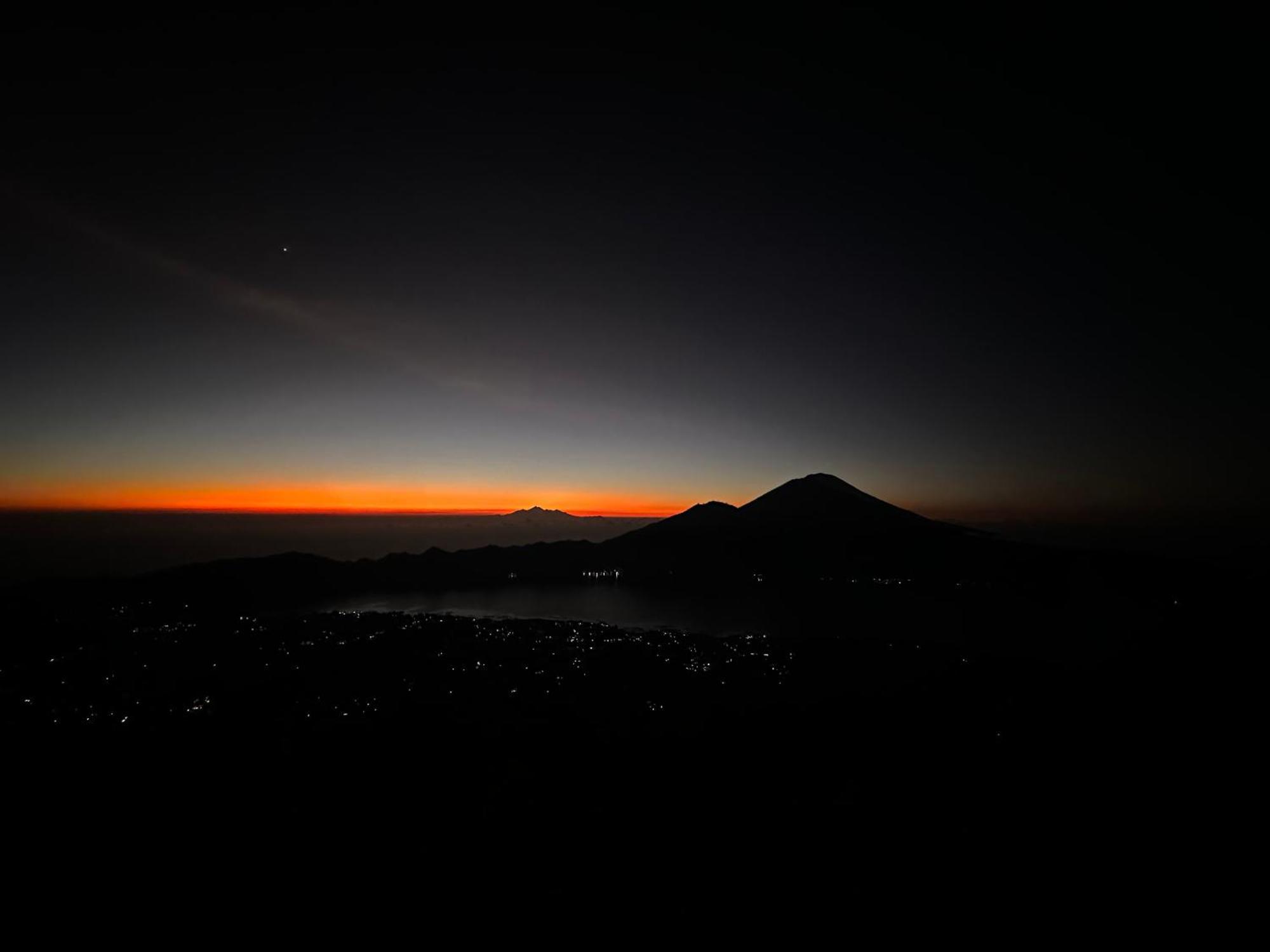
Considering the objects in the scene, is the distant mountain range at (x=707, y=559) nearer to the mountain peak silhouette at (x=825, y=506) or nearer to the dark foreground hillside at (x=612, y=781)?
the mountain peak silhouette at (x=825, y=506)

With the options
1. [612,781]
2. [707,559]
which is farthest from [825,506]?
[612,781]

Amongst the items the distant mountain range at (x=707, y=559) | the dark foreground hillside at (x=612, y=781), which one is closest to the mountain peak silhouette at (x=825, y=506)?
the distant mountain range at (x=707, y=559)

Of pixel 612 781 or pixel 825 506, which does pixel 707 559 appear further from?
pixel 612 781

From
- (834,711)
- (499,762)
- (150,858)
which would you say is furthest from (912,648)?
(150,858)

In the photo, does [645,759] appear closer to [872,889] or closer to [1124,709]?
[872,889]

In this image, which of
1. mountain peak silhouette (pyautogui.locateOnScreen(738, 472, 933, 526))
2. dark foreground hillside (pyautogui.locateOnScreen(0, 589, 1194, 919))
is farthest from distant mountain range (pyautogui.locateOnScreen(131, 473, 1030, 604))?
dark foreground hillside (pyautogui.locateOnScreen(0, 589, 1194, 919))

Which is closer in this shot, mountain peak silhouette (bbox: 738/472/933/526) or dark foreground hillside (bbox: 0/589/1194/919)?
dark foreground hillside (bbox: 0/589/1194/919)

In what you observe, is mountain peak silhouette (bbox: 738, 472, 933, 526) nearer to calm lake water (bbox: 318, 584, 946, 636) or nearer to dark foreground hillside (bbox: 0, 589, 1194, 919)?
calm lake water (bbox: 318, 584, 946, 636)

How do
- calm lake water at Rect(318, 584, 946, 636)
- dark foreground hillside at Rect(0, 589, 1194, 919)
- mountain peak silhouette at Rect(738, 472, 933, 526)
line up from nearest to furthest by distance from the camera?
dark foreground hillside at Rect(0, 589, 1194, 919), calm lake water at Rect(318, 584, 946, 636), mountain peak silhouette at Rect(738, 472, 933, 526)

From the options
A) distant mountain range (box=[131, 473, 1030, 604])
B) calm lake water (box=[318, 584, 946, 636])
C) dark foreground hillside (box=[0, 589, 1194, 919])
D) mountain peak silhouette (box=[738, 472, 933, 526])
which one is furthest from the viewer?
mountain peak silhouette (box=[738, 472, 933, 526])

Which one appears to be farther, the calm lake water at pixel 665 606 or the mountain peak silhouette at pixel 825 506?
the mountain peak silhouette at pixel 825 506
